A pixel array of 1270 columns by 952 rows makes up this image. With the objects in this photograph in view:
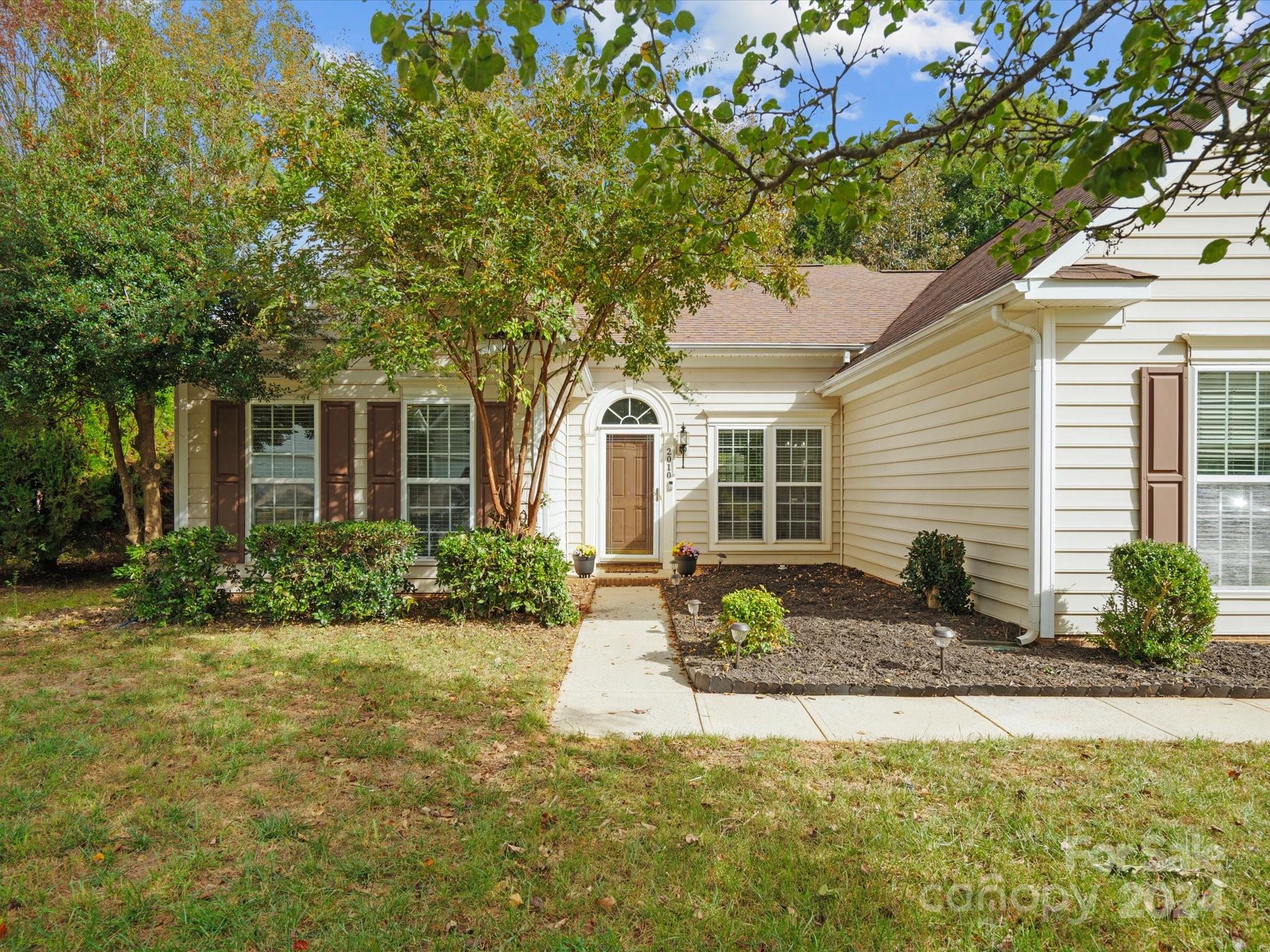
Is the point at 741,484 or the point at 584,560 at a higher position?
the point at 741,484

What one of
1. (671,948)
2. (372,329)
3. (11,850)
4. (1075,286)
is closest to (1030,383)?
(1075,286)

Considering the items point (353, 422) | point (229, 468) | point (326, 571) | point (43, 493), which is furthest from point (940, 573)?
point (43, 493)

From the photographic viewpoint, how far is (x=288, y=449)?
8.41 m

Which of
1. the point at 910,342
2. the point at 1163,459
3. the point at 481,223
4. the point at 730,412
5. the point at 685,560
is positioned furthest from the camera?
the point at 730,412

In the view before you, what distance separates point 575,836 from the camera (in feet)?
9.21

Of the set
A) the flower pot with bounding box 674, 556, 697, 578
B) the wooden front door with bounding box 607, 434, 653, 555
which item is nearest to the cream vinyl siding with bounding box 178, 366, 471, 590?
the wooden front door with bounding box 607, 434, 653, 555

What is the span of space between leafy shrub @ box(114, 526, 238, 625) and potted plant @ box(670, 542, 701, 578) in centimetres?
574

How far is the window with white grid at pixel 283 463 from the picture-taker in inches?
328

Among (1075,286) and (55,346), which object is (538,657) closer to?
(1075,286)

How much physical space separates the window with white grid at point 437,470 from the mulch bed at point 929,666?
3.27 meters

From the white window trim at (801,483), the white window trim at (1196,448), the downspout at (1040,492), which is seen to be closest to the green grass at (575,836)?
the downspout at (1040,492)

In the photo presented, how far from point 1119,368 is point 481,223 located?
558 centimetres

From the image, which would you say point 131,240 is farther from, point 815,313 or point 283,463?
point 815,313

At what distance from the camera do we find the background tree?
6754 millimetres
